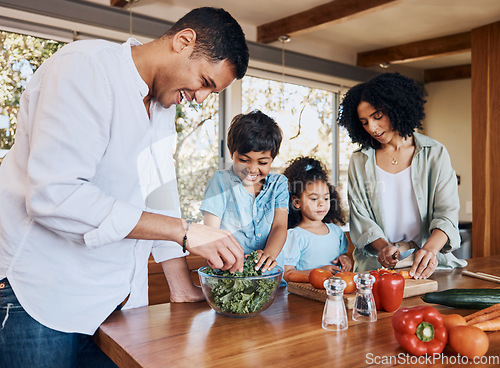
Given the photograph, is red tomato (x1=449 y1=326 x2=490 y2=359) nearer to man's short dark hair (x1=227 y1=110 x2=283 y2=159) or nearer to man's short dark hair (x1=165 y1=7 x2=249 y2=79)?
man's short dark hair (x1=165 y1=7 x2=249 y2=79)

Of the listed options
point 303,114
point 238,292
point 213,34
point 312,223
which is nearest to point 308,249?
point 312,223

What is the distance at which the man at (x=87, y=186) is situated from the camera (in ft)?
2.89

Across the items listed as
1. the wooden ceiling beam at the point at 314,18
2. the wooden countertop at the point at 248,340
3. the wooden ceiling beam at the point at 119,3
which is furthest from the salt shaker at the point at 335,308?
the wooden ceiling beam at the point at 119,3

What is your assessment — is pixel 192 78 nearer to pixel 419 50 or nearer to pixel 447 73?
pixel 419 50

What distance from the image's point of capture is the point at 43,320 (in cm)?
98

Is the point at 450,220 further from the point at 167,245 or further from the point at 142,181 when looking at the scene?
the point at 142,181

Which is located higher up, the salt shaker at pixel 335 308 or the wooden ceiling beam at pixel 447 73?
the wooden ceiling beam at pixel 447 73

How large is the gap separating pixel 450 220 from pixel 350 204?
1.32 ft

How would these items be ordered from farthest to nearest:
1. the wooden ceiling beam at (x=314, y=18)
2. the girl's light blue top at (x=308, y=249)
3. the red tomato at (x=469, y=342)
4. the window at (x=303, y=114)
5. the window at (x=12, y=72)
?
the window at (x=303, y=114) < the wooden ceiling beam at (x=314, y=18) < the window at (x=12, y=72) < the girl's light blue top at (x=308, y=249) < the red tomato at (x=469, y=342)

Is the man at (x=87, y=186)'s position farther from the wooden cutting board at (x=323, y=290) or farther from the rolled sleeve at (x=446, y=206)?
the rolled sleeve at (x=446, y=206)

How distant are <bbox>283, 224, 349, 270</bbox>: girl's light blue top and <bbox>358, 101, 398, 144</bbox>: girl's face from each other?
504 mm

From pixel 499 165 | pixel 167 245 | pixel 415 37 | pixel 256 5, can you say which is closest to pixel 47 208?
pixel 167 245

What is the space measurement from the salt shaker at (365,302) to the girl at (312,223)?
853mm

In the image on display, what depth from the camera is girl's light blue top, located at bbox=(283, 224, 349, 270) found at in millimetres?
2018
